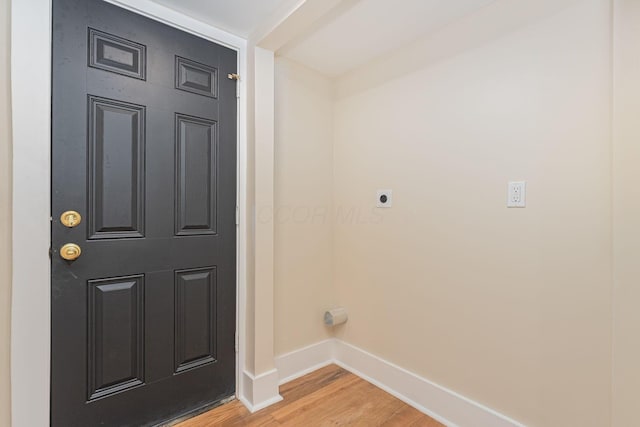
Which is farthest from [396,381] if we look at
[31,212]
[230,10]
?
[230,10]

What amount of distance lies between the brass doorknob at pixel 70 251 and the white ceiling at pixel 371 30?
1.65 metres

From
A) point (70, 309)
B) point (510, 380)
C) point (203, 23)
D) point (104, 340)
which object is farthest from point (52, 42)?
point (510, 380)

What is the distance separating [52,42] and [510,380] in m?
2.59

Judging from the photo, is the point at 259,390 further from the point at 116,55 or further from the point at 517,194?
the point at 116,55

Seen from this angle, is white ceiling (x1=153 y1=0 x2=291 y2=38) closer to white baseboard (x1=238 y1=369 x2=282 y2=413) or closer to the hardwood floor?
white baseboard (x1=238 y1=369 x2=282 y2=413)

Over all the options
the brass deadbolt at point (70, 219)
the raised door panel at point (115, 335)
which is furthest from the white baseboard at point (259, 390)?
the brass deadbolt at point (70, 219)

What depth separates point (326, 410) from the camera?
1811 mm

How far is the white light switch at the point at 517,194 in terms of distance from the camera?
1.46 meters

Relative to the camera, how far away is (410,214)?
193cm

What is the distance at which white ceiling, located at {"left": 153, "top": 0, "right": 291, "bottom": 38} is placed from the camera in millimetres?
1609

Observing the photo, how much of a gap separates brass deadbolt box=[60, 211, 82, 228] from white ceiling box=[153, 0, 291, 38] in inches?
44.7

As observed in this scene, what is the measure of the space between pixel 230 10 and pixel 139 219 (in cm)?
120

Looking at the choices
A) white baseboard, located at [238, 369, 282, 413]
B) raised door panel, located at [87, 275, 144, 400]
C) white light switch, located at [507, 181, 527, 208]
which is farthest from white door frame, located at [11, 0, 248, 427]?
white light switch, located at [507, 181, 527, 208]

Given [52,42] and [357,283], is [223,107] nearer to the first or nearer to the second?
[52,42]
